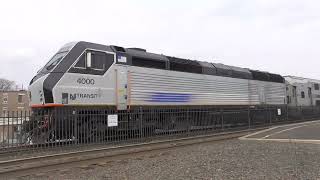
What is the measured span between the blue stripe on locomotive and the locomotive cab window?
2.87 m

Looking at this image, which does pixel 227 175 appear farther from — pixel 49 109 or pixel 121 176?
pixel 49 109

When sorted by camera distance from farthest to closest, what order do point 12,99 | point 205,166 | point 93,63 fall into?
point 12,99 < point 93,63 < point 205,166

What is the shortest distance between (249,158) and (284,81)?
22.2 m

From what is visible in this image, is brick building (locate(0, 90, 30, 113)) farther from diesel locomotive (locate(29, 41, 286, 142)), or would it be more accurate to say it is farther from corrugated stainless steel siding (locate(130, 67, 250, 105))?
diesel locomotive (locate(29, 41, 286, 142))

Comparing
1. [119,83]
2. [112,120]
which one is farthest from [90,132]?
[119,83]

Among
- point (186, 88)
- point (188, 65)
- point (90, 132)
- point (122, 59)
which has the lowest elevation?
point (90, 132)

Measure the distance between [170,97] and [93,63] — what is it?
Answer: 190 inches

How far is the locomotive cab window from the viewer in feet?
50.7

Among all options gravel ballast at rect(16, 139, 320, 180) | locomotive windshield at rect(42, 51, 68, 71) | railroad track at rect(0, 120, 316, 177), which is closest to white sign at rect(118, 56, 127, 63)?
locomotive windshield at rect(42, 51, 68, 71)

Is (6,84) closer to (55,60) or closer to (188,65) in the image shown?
(188,65)

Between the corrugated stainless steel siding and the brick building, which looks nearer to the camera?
the corrugated stainless steel siding

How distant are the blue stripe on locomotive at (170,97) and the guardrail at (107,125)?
533 millimetres

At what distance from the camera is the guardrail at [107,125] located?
44.4 feet

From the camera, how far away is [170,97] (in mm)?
19312
